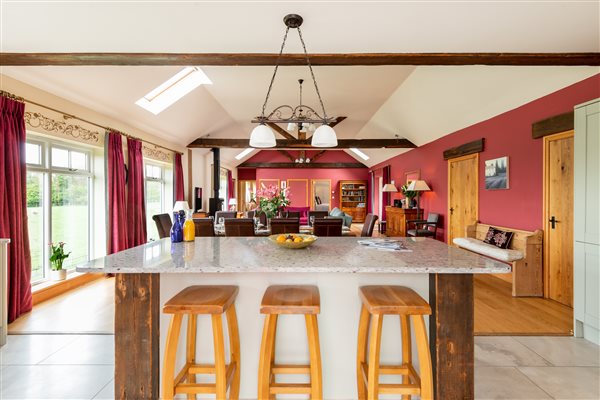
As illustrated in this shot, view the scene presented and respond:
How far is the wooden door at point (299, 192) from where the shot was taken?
484 inches

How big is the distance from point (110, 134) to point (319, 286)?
4.08 metres

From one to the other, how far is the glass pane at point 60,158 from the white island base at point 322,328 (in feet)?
10.6

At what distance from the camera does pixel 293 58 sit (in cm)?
269

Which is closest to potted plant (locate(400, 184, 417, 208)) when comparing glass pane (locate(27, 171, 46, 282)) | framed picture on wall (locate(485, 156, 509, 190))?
framed picture on wall (locate(485, 156, 509, 190))

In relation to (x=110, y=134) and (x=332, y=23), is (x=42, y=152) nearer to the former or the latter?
(x=110, y=134)

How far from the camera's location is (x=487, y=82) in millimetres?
3975

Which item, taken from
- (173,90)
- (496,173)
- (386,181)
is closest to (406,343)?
(496,173)

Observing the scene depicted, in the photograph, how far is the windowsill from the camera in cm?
337

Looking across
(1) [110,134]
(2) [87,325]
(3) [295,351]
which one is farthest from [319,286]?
(1) [110,134]

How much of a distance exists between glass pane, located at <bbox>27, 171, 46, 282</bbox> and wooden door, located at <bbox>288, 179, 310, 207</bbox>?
9.05 m

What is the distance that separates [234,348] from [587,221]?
115 inches

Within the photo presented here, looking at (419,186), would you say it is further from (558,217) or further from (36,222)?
(36,222)

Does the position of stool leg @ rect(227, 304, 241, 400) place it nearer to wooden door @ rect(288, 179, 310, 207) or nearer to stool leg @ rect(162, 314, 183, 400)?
stool leg @ rect(162, 314, 183, 400)

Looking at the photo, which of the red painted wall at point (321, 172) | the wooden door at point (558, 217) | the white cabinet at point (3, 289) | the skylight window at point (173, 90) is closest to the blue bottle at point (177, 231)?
the white cabinet at point (3, 289)
